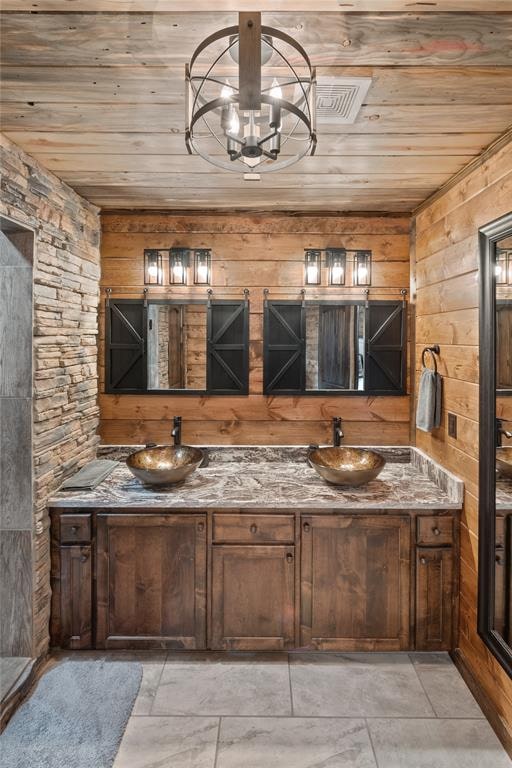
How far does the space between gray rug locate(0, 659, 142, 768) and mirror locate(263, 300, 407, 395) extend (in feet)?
6.13

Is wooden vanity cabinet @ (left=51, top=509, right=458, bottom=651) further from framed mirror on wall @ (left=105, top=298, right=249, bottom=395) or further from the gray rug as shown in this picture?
framed mirror on wall @ (left=105, top=298, right=249, bottom=395)

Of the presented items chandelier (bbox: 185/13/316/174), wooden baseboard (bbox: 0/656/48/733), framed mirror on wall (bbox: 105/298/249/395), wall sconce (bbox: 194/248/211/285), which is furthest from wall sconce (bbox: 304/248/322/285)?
wooden baseboard (bbox: 0/656/48/733)

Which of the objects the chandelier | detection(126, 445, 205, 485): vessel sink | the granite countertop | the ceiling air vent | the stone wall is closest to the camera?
the chandelier

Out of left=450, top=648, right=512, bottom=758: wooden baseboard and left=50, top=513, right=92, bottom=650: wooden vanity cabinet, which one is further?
left=50, top=513, right=92, bottom=650: wooden vanity cabinet

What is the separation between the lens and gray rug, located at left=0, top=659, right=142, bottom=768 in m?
1.89

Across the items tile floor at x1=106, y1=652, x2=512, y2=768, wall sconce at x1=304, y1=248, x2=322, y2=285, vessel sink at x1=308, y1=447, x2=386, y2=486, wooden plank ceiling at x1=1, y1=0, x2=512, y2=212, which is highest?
wooden plank ceiling at x1=1, y1=0, x2=512, y2=212

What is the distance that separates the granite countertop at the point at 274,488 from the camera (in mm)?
2449

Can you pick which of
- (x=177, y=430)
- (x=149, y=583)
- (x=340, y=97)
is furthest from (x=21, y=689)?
(x=340, y=97)

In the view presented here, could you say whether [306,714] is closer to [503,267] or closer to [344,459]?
[344,459]

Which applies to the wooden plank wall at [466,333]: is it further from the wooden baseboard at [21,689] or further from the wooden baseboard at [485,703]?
the wooden baseboard at [21,689]

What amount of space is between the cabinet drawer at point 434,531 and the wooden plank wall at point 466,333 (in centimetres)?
7

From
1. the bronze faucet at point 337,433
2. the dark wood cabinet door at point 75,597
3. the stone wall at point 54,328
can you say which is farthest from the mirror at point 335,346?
the dark wood cabinet door at point 75,597

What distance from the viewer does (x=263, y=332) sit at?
312cm

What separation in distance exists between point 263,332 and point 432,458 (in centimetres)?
135
